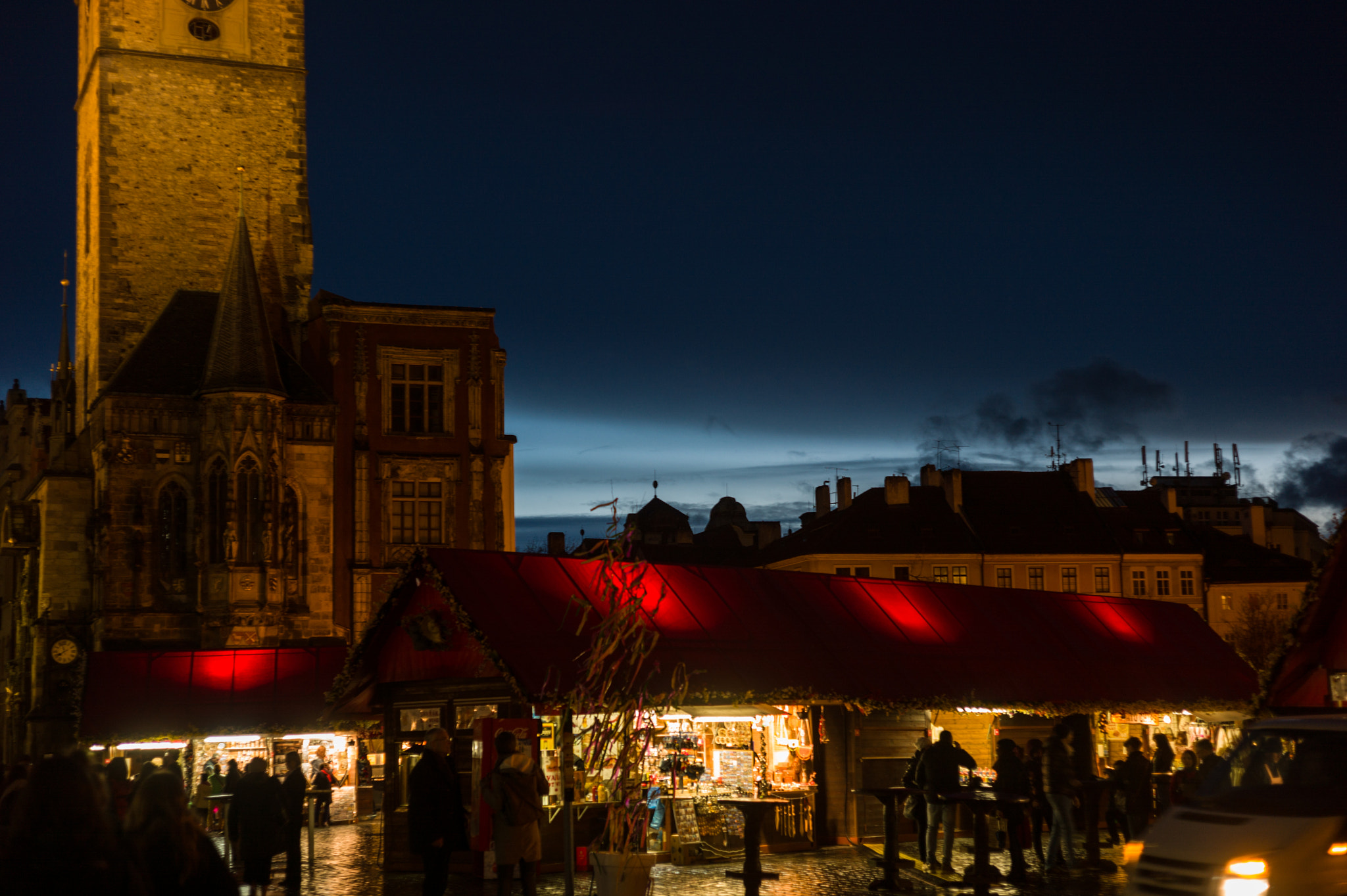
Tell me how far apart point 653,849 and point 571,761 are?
8.10 ft

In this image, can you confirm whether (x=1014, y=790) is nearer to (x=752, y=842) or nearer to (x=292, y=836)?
(x=752, y=842)

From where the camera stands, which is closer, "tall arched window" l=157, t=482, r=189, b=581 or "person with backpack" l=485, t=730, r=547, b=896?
"person with backpack" l=485, t=730, r=547, b=896

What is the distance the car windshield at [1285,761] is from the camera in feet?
34.1

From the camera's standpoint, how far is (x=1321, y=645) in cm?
1513

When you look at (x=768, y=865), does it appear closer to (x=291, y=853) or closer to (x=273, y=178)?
(x=291, y=853)

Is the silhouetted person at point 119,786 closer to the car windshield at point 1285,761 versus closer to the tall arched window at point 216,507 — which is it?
the car windshield at point 1285,761

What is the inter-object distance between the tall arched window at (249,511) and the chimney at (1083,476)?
1797 inches

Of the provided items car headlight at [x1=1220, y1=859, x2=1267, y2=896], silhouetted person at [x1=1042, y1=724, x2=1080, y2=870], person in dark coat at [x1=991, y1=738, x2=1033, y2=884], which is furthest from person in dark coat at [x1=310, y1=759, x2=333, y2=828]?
car headlight at [x1=1220, y1=859, x2=1267, y2=896]

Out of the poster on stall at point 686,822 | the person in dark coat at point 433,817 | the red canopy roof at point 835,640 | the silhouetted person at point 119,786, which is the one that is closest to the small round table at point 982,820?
the red canopy roof at point 835,640

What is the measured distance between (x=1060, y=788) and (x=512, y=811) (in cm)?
704

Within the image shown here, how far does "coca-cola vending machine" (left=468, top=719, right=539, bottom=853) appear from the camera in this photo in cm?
1628

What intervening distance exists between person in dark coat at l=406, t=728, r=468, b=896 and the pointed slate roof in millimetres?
23435

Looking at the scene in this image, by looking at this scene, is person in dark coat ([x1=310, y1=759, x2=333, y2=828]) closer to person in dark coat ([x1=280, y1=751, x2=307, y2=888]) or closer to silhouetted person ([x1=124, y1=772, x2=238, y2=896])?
person in dark coat ([x1=280, y1=751, x2=307, y2=888])

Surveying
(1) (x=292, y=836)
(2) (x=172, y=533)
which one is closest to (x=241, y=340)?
(2) (x=172, y=533)
